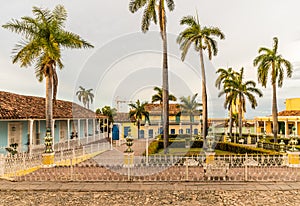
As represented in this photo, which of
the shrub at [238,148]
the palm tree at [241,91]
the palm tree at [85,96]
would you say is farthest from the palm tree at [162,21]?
the palm tree at [85,96]

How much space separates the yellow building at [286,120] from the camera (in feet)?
105

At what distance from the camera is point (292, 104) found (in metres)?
41.2

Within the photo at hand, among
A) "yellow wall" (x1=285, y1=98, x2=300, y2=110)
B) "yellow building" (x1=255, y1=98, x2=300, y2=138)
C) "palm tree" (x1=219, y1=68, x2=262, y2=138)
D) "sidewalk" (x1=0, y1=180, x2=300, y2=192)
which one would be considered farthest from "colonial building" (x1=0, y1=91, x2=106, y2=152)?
"yellow wall" (x1=285, y1=98, x2=300, y2=110)

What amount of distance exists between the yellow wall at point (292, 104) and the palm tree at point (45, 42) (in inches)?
1418

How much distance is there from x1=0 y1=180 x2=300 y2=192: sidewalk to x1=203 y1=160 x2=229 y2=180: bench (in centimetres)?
49

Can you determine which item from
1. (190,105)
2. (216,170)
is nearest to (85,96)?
(190,105)

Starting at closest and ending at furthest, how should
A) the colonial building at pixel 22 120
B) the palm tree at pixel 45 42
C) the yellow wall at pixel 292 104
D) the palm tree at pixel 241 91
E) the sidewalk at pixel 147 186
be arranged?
the sidewalk at pixel 147 186, the palm tree at pixel 45 42, the colonial building at pixel 22 120, the palm tree at pixel 241 91, the yellow wall at pixel 292 104

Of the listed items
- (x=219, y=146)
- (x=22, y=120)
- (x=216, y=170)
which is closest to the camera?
(x=216, y=170)

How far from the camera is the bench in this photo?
993 centimetres

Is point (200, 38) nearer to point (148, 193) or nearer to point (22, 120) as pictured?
point (22, 120)

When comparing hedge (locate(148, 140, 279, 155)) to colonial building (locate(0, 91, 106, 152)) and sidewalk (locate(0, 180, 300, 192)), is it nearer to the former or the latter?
colonial building (locate(0, 91, 106, 152))

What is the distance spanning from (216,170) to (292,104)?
120 feet

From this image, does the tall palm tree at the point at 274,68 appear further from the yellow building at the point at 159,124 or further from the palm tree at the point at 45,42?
the yellow building at the point at 159,124

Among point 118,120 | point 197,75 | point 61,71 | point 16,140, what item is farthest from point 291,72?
point 118,120
